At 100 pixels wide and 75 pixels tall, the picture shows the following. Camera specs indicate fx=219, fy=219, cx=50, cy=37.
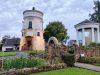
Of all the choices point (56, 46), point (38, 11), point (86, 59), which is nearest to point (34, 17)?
point (38, 11)

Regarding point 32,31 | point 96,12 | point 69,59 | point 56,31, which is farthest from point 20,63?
point 96,12

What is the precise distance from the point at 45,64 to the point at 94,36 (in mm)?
27483

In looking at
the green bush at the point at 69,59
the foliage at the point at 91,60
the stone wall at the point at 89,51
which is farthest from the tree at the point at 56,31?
the green bush at the point at 69,59

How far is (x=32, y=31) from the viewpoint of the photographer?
53.7 m

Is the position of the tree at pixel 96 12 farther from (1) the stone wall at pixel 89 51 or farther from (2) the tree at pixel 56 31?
(1) the stone wall at pixel 89 51

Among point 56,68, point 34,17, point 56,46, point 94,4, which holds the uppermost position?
point 94,4

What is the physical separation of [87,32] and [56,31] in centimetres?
2084

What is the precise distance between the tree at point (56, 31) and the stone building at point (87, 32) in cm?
1813

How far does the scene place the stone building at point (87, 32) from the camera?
145 ft

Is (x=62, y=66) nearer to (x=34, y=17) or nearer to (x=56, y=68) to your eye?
(x=56, y=68)

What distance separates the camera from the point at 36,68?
19.1 metres

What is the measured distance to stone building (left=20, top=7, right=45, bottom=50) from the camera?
52750mm

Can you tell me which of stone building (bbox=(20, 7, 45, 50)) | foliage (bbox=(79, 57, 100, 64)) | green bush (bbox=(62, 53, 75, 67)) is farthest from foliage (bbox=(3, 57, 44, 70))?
stone building (bbox=(20, 7, 45, 50))

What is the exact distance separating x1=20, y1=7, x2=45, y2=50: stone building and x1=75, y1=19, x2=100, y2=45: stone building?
11.6 m
